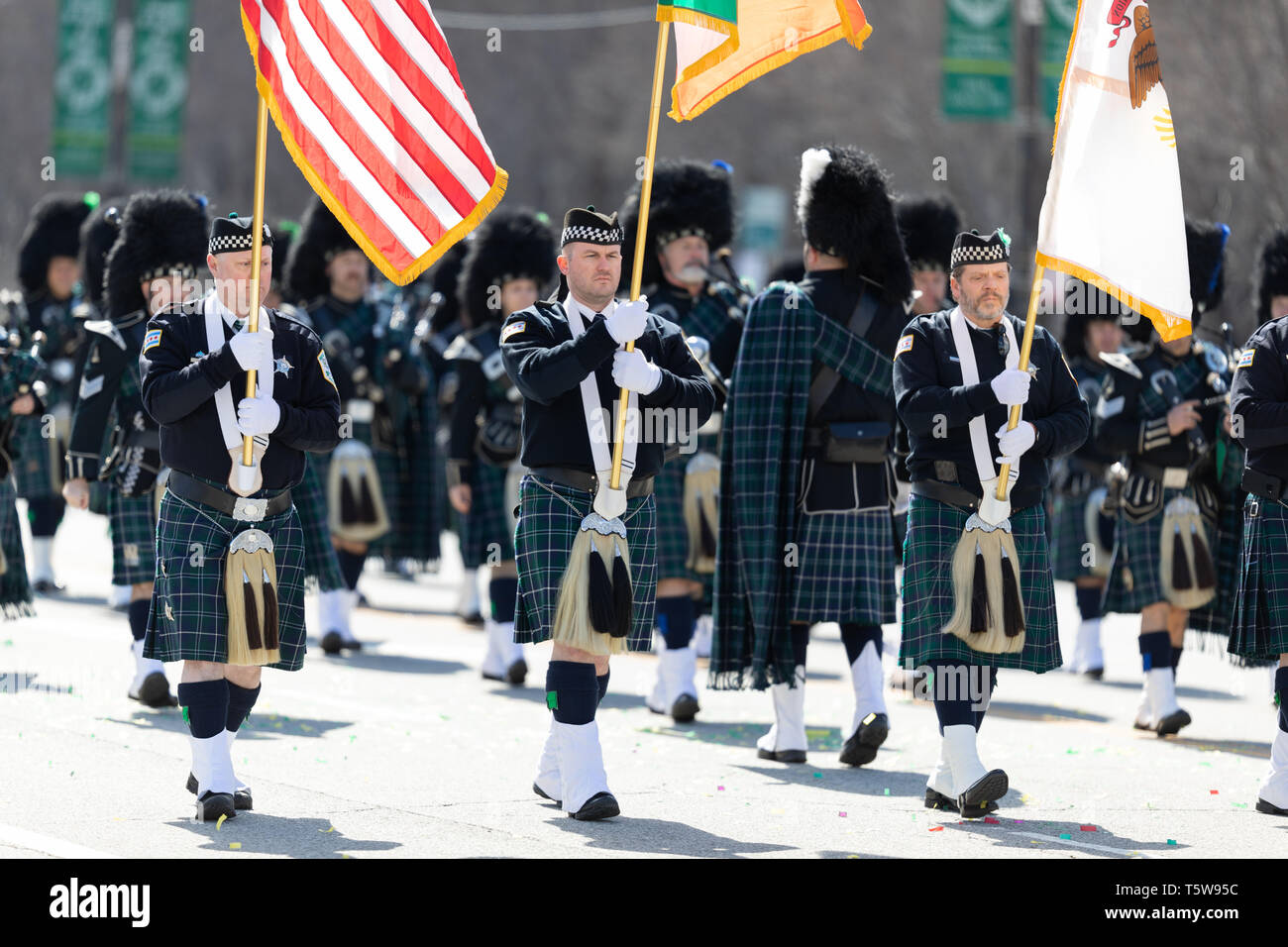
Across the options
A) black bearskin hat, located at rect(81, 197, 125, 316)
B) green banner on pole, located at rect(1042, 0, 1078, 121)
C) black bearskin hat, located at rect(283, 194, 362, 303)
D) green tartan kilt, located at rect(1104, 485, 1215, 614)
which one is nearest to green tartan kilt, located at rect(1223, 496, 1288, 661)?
green tartan kilt, located at rect(1104, 485, 1215, 614)

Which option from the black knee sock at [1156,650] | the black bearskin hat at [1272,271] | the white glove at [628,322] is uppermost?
the black bearskin hat at [1272,271]

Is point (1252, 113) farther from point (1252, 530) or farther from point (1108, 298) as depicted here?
point (1252, 530)

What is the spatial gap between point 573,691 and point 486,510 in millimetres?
4088

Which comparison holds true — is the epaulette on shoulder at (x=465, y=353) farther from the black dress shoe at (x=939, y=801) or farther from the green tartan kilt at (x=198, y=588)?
the black dress shoe at (x=939, y=801)

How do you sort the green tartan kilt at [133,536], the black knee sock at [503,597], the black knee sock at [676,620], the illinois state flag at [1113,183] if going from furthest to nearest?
the black knee sock at [503,597], the black knee sock at [676,620], the green tartan kilt at [133,536], the illinois state flag at [1113,183]

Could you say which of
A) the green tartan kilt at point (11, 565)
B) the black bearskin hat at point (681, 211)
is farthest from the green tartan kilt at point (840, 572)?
the green tartan kilt at point (11, 565)

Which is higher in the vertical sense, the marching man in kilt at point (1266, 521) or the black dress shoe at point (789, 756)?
the marching man in kilt at point (1266, 521)

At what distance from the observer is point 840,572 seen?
818cm

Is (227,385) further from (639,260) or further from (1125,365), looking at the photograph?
(1125,365)

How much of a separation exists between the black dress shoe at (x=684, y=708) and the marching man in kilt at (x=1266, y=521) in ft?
7.93

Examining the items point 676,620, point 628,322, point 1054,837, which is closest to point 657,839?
point 1054,837

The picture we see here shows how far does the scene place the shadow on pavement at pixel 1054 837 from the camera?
21.6 feet

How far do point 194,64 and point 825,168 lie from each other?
38.9 metres

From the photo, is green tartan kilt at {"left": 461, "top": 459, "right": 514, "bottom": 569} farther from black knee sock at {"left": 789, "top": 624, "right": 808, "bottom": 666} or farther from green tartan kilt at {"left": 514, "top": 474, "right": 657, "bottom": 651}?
green tartan kilt at {"left": 514, "top": 474, "right": 657, "bottom": 651}
